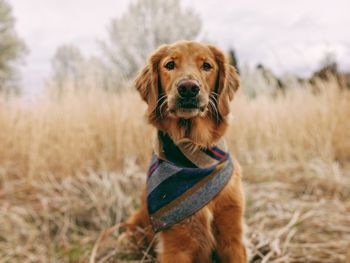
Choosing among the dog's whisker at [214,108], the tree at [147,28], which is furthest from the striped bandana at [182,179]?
the tree at [147,28]

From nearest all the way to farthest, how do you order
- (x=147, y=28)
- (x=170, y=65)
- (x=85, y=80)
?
(x=170, y=65), (x=85, y=80), (x=147, y=28)

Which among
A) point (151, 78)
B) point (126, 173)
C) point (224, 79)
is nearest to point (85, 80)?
point (126, 173)

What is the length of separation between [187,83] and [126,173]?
239cm

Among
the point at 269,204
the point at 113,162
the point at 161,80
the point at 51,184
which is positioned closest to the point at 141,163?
the point at 113,162

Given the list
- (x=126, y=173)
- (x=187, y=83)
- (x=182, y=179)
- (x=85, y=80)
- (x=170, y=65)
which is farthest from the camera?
(x=85, y=80)

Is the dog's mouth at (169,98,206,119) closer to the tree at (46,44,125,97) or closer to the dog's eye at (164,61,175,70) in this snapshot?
the dog's eye at (164,61,175,70)

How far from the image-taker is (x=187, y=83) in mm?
1854

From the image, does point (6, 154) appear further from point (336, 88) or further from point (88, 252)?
point (336, 88)

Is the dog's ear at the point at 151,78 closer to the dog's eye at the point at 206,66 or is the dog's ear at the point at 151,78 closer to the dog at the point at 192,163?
the dog at the point at 192,163

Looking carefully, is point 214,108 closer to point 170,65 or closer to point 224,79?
point 224,79

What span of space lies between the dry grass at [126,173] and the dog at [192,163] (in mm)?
502

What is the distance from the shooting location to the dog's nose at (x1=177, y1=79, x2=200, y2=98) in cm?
186

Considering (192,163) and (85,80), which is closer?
(192,163)

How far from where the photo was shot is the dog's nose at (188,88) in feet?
6.09
